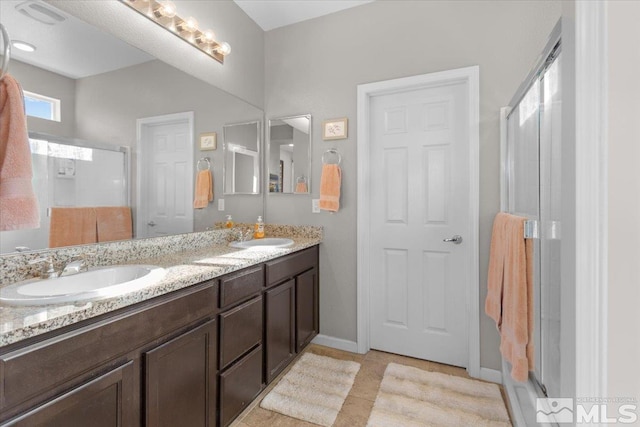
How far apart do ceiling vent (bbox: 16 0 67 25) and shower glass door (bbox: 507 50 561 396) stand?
2.05 m

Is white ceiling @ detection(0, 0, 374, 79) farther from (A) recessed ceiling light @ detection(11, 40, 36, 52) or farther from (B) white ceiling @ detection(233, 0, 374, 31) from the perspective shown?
(B) white ceiling @ detection(233, 0, 374, 31)

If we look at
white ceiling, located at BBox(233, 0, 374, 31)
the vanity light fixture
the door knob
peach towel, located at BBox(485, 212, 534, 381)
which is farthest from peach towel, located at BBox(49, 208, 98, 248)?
the door knob

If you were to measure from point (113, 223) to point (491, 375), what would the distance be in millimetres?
2507

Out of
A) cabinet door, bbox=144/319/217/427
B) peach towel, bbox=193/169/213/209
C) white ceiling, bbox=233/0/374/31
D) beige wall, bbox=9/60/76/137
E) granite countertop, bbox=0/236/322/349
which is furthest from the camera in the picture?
white ceiling, bbox=233/0/374/31

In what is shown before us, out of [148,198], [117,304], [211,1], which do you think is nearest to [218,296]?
[117,304]

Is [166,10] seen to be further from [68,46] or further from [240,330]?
[240,330]

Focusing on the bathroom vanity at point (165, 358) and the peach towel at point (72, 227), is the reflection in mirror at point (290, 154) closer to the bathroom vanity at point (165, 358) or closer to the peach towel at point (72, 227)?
the bathroom vanity at point (165, 358)

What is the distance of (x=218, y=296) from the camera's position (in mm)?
1427

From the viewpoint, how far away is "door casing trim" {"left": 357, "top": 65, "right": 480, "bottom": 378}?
2.03m

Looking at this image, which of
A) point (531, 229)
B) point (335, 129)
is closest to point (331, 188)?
point (335, 129)

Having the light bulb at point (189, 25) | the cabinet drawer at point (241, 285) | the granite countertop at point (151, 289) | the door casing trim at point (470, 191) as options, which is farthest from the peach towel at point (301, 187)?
the light bulb at point (189, 25)

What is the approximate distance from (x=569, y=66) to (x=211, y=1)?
7.45 feet
